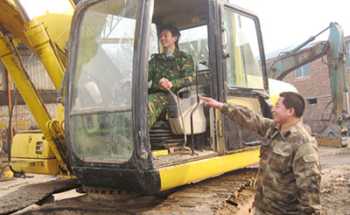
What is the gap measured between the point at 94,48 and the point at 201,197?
1.51 meters

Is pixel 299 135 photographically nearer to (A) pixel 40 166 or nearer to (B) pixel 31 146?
(A) pixel 40 166

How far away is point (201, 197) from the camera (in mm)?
3871

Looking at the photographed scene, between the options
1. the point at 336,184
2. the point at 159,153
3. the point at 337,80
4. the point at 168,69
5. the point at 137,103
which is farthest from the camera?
the point at 337,80

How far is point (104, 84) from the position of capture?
374cm

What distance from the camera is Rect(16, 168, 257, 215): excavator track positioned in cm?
366

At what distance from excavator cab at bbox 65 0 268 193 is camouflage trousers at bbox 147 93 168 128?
11 cm

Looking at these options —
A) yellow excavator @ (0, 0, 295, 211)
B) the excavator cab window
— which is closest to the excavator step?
yellow excavator @ (0, 0, 295, 211)

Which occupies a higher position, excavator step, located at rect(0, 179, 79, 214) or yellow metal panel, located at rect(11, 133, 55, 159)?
yellow metal panel, located at rect(11, 133, 55, 159)

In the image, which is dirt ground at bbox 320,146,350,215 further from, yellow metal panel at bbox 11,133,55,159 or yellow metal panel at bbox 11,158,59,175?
yellow metal panel at bbox 11,133,55,159

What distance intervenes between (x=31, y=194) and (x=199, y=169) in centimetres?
160

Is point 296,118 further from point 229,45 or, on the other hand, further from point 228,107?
point 229,45

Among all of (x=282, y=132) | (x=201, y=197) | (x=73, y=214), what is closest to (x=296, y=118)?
(x=282, y=132)

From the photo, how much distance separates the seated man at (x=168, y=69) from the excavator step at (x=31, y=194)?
1.16 meters

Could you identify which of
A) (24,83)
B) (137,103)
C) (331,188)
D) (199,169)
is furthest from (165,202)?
(331,188)
